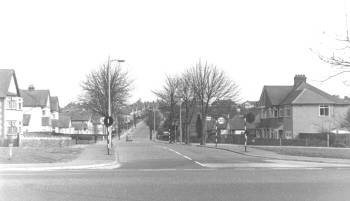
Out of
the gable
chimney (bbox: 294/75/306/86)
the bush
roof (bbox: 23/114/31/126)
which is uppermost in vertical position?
chimney (bbox: 294/75/306/86)

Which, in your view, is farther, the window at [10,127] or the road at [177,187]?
the window at [10,127]

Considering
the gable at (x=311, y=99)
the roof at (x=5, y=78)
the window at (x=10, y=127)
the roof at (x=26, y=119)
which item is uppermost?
the roof at (x=5, y=78)

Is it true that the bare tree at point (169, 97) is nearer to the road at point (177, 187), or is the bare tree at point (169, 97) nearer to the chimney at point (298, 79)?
the chimney at point (298, 79)

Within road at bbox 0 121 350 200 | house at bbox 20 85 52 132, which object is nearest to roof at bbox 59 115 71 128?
house at bbox 20 85 52 132

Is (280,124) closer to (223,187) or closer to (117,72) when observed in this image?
(117,72)

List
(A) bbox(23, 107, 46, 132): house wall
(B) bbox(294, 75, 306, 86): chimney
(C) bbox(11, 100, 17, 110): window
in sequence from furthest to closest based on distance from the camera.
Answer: (A) bbox(23, 107, 46, 132): house wall < (B) bbox(294, 75, 306, 86): chimney < (C) bbox(11, 100, 17, 110): window

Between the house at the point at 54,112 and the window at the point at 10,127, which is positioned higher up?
the house at the point at 54,112

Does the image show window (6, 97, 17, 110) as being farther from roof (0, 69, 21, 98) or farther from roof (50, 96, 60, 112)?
roof (50, 96, 60, 112)

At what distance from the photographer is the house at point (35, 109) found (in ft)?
248

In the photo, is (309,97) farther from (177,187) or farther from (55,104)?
(55,104)

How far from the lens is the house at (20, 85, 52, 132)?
7550 centimetres

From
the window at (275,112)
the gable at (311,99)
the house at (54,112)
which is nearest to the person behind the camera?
the gable at (311,99)

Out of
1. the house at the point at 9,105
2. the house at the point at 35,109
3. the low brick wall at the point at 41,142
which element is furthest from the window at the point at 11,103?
the house at the point at 35,109

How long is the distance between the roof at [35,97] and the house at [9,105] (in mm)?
23671
